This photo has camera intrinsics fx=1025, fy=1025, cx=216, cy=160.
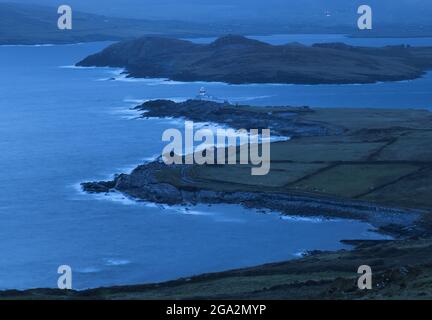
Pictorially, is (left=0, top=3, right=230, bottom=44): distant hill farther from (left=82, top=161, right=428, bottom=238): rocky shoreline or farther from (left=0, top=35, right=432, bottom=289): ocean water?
(left=82, top=161, right=428, bottom=238): rocky shoreline

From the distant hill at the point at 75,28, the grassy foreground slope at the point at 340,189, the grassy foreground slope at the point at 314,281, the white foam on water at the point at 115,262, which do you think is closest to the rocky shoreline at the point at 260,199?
the grassy foreground slope at the point at 340,189

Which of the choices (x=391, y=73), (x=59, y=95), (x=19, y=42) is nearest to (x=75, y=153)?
(x=59, y=95)

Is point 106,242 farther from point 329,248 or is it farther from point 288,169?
point 288,169

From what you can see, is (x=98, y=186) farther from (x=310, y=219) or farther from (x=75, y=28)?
(x=75, y=28)

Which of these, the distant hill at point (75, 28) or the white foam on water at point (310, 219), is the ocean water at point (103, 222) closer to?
the white foam on water at point (310, 219)

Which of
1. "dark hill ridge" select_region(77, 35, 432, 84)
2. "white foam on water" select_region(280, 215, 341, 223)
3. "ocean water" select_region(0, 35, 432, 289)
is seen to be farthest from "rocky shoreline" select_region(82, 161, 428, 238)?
"dark hill ridge" select_region(77, 35, 432, 84)

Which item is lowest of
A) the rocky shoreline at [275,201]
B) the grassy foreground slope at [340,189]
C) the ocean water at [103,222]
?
the ocean water at [103,222]
